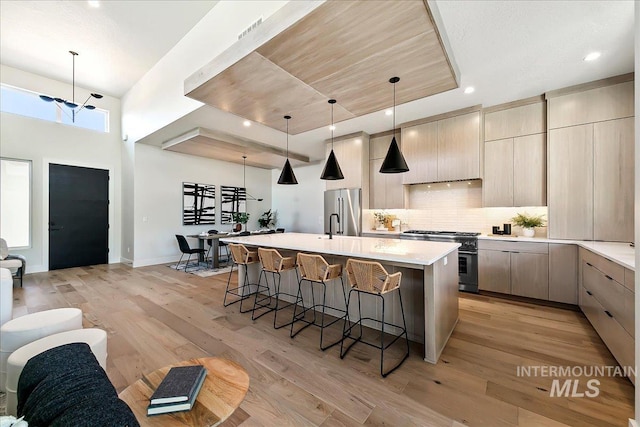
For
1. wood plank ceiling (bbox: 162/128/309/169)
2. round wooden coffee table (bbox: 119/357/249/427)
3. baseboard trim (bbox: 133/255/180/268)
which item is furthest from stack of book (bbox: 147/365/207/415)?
baseboard trim (bbox: 133/255/180/268)

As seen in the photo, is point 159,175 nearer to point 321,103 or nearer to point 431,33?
point 321,103

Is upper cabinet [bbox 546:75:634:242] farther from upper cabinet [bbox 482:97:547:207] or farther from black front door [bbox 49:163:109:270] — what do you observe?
black front door [bbox 49:163:109:270]

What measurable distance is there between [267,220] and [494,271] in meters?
6.53

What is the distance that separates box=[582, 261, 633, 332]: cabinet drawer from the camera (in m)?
2.09

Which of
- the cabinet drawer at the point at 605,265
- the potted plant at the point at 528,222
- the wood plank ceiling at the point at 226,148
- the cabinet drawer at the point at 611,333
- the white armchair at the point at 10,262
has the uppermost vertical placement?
the wood plank ceiling at the point at 226,148

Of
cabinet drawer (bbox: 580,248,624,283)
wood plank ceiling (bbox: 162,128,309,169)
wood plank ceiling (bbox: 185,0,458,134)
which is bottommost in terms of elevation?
cabinet drawer (bbox: 580,248,624,283)

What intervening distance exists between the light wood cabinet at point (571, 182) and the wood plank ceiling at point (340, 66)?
193cm

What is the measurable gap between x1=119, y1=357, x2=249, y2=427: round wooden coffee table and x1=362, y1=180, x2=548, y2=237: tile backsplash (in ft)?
14.7

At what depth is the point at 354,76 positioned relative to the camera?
2.81 metres

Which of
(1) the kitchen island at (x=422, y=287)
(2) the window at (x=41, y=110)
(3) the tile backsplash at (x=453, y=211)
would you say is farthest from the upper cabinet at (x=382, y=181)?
(2) the window at (x=41, y=110)

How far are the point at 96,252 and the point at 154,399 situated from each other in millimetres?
7251

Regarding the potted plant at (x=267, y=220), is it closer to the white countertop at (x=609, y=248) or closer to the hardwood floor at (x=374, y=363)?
the hardwood floor at (x=374, y=363)

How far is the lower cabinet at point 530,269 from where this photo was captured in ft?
11.2

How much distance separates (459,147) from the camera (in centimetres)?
436
